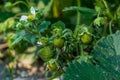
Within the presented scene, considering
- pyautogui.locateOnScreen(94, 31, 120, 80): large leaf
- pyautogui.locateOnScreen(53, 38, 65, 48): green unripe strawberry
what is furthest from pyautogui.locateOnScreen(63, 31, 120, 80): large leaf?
pyautogui.locateOnScreen(53, 38, 65, 48): green unripe strawberry

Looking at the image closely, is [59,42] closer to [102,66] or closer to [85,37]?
[85,37]

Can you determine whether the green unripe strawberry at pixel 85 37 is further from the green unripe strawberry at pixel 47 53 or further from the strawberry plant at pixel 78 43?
the green unripe strawberry at pixel 47 53

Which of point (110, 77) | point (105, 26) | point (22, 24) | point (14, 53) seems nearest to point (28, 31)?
point (22, 24)

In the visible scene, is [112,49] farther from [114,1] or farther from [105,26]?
[114,1]

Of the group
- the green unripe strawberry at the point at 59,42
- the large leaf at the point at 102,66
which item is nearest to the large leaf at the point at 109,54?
the large leaf at the point at 102,66

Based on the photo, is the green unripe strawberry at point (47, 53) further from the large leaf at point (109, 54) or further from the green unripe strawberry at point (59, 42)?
the large leaf at point (109, 54)

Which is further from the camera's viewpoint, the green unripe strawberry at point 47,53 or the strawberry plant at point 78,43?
the green unripe strawberry at point 47,53

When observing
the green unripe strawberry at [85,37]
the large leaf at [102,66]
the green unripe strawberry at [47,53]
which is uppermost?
the green unripe strawberry at [85,37]

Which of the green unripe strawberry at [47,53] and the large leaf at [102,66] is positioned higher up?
the green unripe strawberry at [47,53]

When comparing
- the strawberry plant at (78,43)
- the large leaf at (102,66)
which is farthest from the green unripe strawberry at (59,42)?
the large leaf at (102,66)

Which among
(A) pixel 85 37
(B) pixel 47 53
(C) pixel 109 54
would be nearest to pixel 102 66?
(C) pixel 109 54

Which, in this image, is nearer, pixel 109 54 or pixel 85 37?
pixel 109 54
